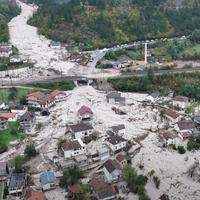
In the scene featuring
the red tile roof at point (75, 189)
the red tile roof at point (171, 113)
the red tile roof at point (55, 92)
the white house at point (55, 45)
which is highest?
the white house at point (55, 45)

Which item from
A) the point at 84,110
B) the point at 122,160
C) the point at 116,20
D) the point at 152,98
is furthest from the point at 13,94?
the point at 116,20

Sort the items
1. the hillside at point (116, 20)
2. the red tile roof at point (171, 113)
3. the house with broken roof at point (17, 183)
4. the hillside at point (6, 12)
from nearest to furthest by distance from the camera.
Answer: the house with broken roof at point (17, 183) → the red tile roof at point (171, 113) → the hillside at point (116, 20) → the hillside at point (6, 12)

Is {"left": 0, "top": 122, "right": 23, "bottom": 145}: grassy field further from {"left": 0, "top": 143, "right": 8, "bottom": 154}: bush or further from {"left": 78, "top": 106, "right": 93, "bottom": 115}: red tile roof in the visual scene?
{"left": 78, "top": 106, "right": 93, "bottom": 115}: red tile roof

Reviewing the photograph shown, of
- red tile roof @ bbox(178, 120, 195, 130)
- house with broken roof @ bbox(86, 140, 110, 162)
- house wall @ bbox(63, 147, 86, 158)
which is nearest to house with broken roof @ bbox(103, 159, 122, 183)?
house with broken roof @ bbox(86, 140, 110, 162)

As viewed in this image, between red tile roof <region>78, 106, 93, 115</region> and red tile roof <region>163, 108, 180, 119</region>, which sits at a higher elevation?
red tile roof <region>78, 106, 93, 115</region>

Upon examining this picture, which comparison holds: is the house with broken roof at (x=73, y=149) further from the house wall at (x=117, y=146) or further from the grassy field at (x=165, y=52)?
the grassy field at (x=165, y=52)

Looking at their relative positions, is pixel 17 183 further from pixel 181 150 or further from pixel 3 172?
pixel 181 150

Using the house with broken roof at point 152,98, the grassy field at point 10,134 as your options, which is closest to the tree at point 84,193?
→ the grassy field at point 10,134
